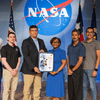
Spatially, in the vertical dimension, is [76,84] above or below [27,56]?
below

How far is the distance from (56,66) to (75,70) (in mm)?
359

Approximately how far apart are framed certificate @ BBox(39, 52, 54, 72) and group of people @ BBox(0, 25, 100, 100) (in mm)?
148

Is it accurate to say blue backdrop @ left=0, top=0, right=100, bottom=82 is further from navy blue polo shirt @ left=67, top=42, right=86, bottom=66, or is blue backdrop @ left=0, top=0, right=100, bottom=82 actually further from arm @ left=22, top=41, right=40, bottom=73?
arm @ left=22, top=41, right=40, bottom=73

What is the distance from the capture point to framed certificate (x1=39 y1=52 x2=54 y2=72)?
182cm

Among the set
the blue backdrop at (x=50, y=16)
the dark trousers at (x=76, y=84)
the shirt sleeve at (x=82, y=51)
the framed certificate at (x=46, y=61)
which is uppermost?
the blue backdrop at (x=50, y=16)

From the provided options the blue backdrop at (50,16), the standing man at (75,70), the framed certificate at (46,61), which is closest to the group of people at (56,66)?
the standing man at (75,70)

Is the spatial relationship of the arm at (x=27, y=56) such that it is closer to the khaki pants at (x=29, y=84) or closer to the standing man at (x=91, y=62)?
the khaki pants at (x=29, y=84)

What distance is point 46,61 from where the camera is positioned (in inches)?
73.0

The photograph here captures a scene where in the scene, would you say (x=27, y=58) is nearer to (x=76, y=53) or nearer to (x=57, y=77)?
(x=57, y=77)

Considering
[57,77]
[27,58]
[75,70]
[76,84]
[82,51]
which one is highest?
[82,51]

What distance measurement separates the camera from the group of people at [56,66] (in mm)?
1938

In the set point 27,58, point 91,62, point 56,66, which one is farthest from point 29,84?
point 91,62

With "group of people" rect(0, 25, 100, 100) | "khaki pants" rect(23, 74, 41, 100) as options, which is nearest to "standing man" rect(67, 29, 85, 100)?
"group of people" rect(0, 25, 100, 100)

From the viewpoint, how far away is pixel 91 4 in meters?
4.55
